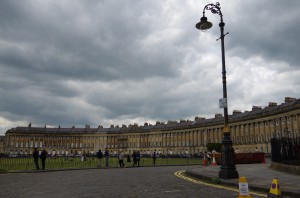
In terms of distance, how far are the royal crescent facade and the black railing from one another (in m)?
60.7

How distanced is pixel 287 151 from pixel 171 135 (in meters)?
123

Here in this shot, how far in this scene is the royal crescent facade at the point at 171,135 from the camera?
87.1 meters

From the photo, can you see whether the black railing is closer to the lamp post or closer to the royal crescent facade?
the lamp post

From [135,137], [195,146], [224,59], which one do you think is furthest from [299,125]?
[135,137]

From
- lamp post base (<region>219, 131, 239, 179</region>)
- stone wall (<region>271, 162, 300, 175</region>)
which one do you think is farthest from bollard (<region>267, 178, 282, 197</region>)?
stone wall (<region>271, 162, 300, 175</region>)

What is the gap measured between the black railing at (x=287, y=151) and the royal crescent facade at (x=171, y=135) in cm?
6074

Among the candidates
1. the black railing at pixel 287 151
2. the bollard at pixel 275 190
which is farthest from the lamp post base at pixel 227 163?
the bollard at pixel 275 190

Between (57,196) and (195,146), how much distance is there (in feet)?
383

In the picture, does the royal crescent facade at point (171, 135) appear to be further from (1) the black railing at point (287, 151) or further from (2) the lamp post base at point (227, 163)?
(2) the lamp post base at point (227, 163)

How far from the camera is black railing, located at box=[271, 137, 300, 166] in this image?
16.9 metres

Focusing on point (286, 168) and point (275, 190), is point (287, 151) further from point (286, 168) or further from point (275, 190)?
point (275, 190)

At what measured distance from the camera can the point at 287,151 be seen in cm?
1823

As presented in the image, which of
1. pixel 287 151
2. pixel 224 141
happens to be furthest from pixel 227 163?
pixel 287 151

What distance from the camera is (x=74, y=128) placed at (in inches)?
7288
